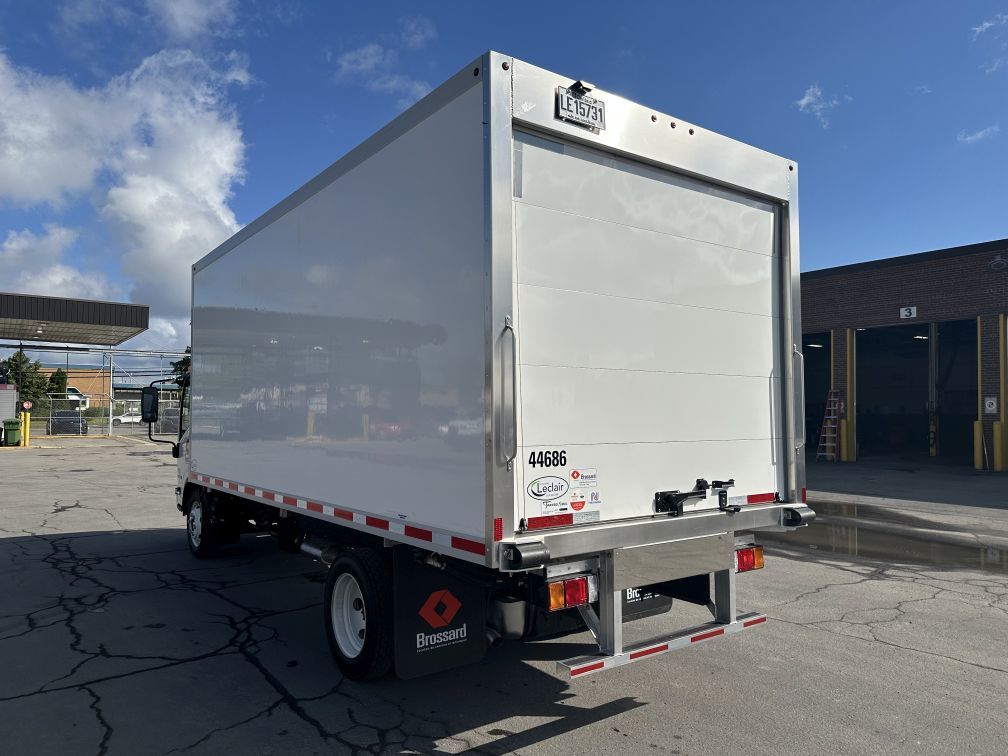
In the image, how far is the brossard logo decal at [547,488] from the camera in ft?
12.2

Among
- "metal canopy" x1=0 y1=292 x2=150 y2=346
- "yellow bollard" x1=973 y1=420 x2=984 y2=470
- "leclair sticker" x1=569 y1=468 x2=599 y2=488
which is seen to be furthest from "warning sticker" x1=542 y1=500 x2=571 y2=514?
"metal canopy" x1=0 y1=292 x2=150 y2=346

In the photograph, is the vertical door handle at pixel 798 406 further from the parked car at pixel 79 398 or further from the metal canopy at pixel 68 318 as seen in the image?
the parked car at pixel 79 398

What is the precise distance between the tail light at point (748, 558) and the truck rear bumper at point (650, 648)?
31 cm

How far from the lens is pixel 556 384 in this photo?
152 inches

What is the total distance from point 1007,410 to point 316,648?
2205 centimetres

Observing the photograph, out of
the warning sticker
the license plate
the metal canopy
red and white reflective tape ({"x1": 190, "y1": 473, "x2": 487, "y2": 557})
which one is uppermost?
the metal canopy

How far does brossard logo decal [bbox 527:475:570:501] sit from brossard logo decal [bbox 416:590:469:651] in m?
1.16

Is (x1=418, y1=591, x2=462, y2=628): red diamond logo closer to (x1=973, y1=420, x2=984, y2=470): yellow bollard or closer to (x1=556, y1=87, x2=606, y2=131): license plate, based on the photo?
(x1=556, y1=87, x2=606, y2=131): license plate

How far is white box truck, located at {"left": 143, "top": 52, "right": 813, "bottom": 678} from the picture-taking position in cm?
370

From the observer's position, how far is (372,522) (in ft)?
14.9

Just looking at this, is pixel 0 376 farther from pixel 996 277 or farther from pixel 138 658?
pixel 996 277

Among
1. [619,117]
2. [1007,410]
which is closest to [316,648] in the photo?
[619,117]

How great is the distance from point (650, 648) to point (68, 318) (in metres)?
37.7

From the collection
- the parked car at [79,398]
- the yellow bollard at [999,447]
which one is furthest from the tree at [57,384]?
the yellow bollard at [999,447]
